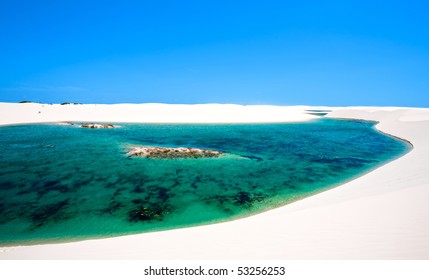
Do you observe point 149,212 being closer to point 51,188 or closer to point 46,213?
point 46,213

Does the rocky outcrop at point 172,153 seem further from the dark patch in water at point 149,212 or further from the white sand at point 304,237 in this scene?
the white sand at point 304,237

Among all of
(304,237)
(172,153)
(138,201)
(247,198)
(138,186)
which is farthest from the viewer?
(172,153)

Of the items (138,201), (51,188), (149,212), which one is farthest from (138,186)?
(51,188)

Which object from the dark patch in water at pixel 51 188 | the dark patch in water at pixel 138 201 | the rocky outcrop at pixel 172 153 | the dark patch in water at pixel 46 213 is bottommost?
the dark patch in water at pixel 46 213

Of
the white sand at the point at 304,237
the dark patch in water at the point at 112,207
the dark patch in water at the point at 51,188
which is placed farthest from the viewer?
the dark patch in water at the point at 51,188

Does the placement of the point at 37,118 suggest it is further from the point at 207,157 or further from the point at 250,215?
the point at 250,215

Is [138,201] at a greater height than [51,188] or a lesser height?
lesser

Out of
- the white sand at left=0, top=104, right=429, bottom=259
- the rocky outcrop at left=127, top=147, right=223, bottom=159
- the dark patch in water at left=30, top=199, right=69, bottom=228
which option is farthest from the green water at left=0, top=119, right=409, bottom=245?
the white sand at left=0, top=104, right=429, bottom=259

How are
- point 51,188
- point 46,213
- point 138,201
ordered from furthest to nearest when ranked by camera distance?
point 51,188
point 138,201
point 46,213

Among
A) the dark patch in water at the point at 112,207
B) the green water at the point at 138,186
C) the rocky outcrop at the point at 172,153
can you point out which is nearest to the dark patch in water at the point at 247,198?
the green water at the point at 138,186

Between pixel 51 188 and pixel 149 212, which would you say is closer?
pixel 149 212
